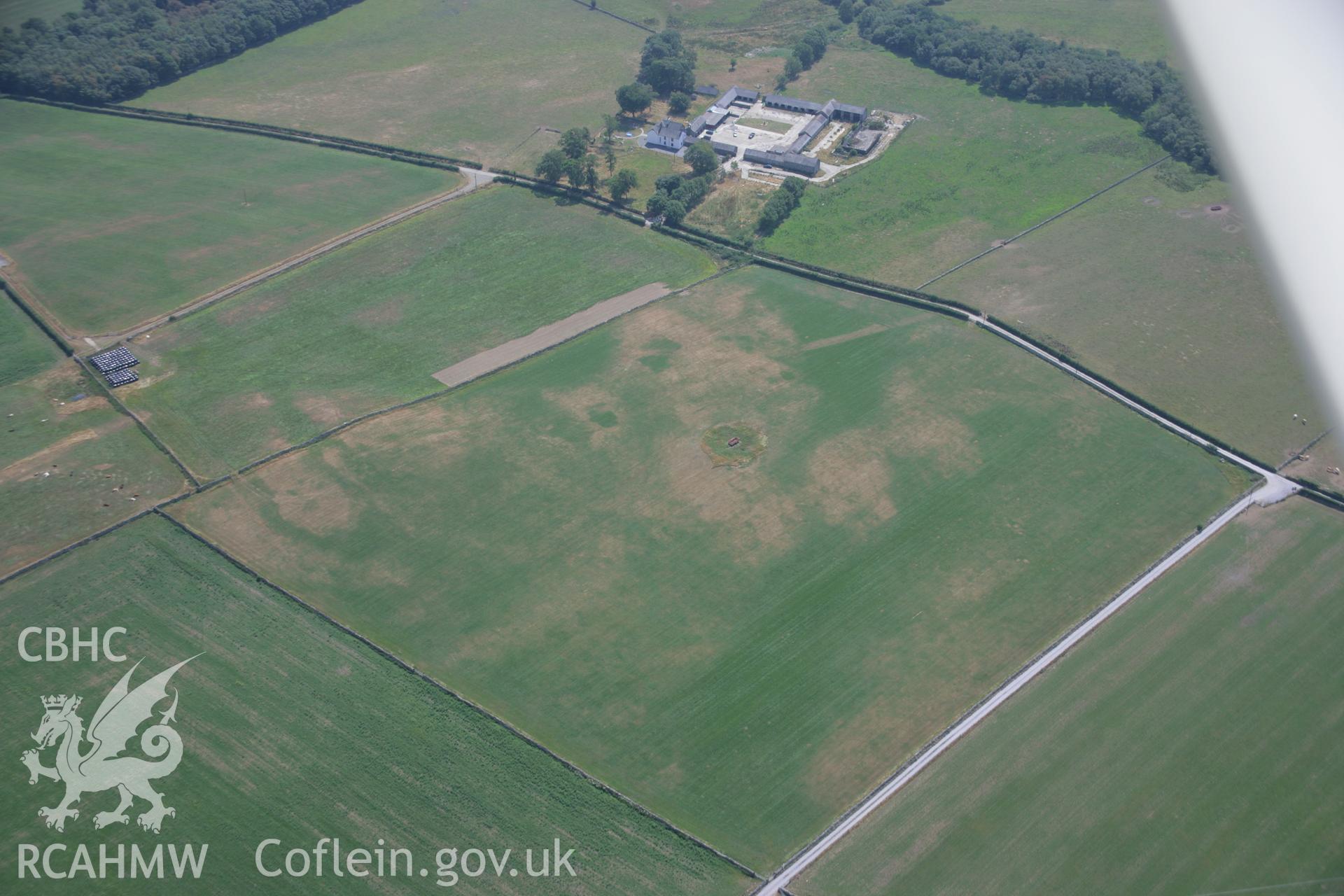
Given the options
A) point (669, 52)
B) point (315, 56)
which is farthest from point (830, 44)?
point (315, 56)

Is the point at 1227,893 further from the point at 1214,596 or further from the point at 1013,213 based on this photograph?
the point at 1013,213

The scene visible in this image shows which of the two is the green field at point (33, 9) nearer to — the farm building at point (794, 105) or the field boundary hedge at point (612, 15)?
the field boundary hedge at point (612, 15)

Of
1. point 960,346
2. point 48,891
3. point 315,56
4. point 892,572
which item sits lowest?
point 48,891

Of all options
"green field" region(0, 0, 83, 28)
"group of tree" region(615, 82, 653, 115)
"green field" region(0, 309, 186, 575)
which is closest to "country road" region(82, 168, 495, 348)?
"green field" region(0, 309, 186, 575)

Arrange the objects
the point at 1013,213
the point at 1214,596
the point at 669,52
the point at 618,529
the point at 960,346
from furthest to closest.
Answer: the point at 669,52
the point at 1013,213
the point at 960,346
the point at 618,529
the point at 1214,596

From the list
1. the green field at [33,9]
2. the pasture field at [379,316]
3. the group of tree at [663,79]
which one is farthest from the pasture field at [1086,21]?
the green field at [33,9]

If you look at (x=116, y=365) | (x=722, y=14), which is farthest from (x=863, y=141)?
(x=116, y=365)

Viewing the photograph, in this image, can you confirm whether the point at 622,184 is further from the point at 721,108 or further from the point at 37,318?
the point at 37,318
